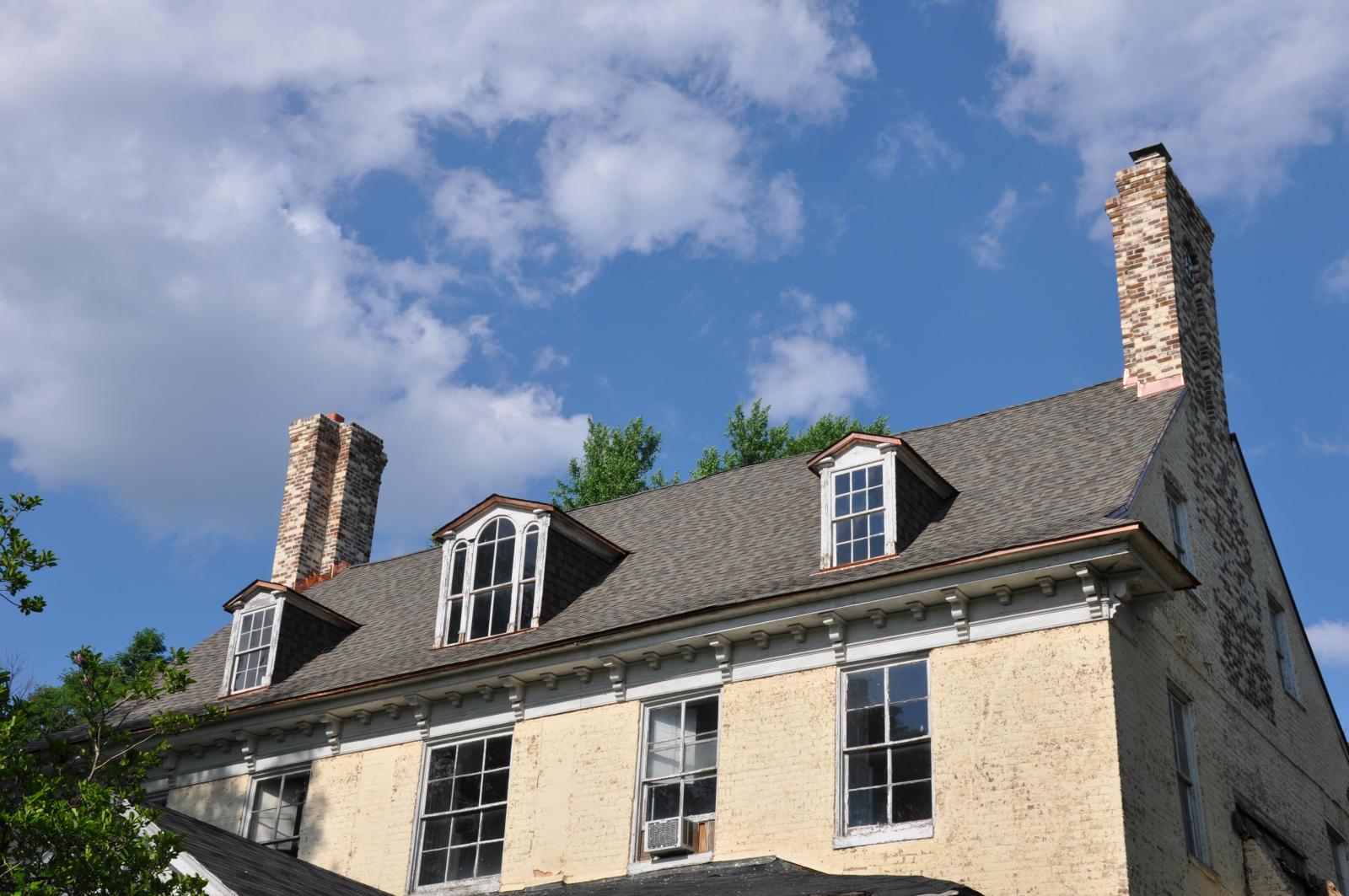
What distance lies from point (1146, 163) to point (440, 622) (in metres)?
11.4

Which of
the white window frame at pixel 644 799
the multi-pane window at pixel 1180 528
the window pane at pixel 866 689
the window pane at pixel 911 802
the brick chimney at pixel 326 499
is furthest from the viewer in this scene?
the brick chimney at pixel 326 499

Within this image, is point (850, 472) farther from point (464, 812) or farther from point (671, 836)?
point (464, 812)

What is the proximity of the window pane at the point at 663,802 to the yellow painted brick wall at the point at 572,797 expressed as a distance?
23 centimetres

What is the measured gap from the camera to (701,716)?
53.8ft

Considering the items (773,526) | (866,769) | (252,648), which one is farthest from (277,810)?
(866,769)

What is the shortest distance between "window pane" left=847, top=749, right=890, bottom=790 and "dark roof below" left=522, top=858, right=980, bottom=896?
3.50ft

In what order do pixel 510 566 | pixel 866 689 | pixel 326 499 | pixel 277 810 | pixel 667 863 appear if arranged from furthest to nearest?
pixel 326 499 → pixel 510 566 → pixel 277 810 → pixel 667 863 → pixel 866 689

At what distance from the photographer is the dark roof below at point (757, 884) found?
12.7 m

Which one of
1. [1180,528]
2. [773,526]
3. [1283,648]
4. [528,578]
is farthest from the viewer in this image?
[1283,648]

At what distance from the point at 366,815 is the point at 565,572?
4002 mm

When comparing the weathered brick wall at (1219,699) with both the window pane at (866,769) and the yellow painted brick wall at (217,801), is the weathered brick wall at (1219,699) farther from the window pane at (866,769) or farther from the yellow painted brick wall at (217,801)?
the yellow painted brick wall at (217,801)

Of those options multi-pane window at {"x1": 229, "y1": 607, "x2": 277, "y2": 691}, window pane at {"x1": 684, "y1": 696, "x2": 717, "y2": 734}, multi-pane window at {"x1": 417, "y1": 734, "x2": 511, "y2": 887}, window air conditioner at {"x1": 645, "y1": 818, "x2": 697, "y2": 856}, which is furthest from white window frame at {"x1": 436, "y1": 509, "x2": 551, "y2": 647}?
window air conditioner at {"x1": 645, "y1": 818, "x2": 697, "y2": 856}

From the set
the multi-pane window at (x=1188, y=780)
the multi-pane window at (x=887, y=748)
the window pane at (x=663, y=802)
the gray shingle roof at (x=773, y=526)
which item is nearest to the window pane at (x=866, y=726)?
the multi-pane window at (x=887, y=748)

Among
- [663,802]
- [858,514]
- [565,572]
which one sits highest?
[565,572]
